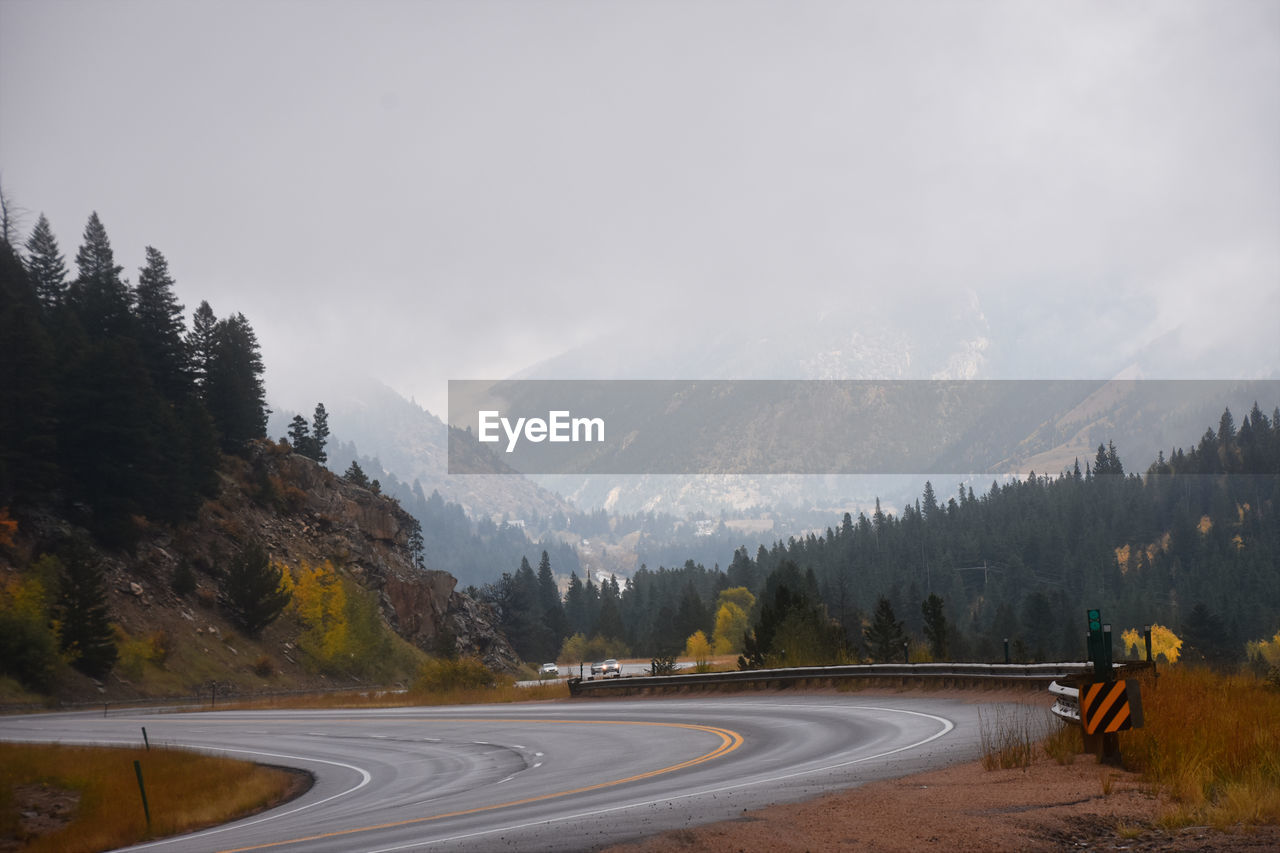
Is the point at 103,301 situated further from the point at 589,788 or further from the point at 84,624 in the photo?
the point at 589,788

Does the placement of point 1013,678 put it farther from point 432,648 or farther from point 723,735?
point 432,648

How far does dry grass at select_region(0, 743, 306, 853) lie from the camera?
19189 millimetres

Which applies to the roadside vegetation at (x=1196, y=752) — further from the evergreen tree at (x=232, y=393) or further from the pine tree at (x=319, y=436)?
the pine tree at (x=319, y=436)

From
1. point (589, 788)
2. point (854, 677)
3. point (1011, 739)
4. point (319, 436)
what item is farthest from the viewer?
point (319, 436)

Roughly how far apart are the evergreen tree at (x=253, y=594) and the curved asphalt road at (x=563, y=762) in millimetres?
38035

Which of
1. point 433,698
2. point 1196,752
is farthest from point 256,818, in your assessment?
point 433,698

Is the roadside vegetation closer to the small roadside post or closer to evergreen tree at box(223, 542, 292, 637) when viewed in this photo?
the small roadside post

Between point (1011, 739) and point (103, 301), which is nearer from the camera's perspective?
point (1011, 739)

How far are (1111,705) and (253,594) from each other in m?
71.8

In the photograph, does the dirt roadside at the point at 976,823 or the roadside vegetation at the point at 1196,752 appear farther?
the roadside vegetation at the point at 1196,752

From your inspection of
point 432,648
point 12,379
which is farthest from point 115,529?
point 432,648

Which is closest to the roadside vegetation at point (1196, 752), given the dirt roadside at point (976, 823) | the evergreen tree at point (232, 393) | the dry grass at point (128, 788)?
the dirt roadside at point (976, 823)

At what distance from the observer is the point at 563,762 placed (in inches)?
784

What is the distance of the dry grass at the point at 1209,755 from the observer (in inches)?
400
